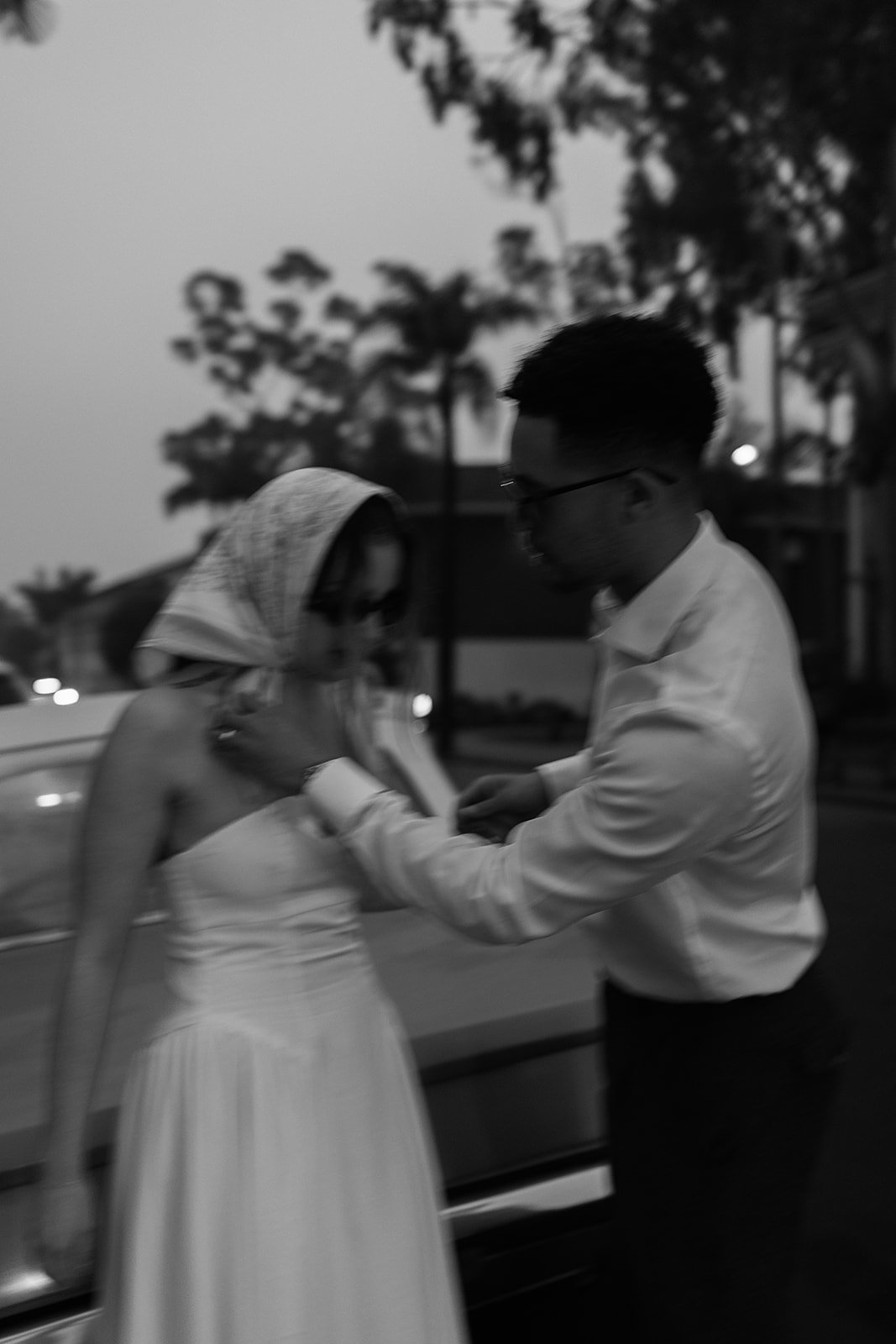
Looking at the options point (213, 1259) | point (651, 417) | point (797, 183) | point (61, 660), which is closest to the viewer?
point (213, 1259)

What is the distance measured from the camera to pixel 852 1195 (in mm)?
4516

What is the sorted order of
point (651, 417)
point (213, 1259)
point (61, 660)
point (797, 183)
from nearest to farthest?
1. point (213, 1259)
2. point (651, 417)
3. point (797, 183)
4. point (61, 660)

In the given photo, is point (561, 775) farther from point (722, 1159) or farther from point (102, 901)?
point (102, 901)

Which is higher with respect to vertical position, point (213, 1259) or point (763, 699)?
point (763, 699)

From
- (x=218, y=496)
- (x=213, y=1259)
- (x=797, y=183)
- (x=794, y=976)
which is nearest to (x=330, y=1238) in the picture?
(x=213, y=1259)

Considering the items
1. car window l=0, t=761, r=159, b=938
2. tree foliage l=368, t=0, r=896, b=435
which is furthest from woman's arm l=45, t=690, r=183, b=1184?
tree foliage l=368, t=0, r=896, b=435

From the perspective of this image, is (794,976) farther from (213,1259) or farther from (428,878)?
(213,1259)

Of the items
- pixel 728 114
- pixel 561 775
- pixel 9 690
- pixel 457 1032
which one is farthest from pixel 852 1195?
pixel 728 114

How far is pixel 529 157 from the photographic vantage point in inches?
834

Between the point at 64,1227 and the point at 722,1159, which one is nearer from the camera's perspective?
the point at 64,1227

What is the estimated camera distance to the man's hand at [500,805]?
2.36 meters

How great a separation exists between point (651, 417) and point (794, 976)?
0.81 metres

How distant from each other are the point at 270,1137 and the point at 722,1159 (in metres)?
0.62

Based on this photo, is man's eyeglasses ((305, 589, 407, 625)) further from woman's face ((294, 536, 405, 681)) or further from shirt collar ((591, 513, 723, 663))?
shirt collar ((591, 513, 723, 663))
